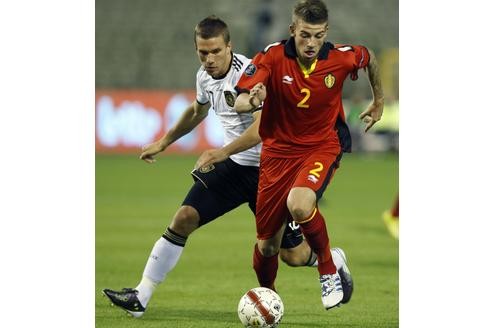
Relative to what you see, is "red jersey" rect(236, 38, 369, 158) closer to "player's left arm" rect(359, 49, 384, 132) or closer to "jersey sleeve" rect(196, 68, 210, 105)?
"player's left arm" rect(359, 49, 384, 132)

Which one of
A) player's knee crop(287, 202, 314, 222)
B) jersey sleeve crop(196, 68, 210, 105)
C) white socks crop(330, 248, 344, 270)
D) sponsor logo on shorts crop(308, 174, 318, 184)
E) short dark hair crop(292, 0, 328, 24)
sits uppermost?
short dark hair crop(292, 0, 328, 24)

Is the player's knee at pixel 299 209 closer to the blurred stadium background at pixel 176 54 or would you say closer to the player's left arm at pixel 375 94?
Result: the player's left arm at pixel 375 94

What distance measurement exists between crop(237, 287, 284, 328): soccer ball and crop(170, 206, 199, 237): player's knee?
74cm

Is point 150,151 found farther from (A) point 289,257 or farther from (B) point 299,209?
(B) point 299,209

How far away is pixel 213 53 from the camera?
255 inches

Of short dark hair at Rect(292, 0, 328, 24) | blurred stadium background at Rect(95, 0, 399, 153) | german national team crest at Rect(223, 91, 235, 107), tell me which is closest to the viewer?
short dark hair at Rect(292, 0, 328, 24)

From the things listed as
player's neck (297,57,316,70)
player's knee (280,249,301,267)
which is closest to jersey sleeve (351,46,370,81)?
player's neck (297,57,316,70)

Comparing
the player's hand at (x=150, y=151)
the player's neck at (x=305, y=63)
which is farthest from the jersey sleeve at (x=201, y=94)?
the player's neck at (x=305, y=63)

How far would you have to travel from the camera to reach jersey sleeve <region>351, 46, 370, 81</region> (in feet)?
20.6

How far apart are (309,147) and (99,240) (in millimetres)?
5165

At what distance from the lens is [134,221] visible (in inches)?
501
